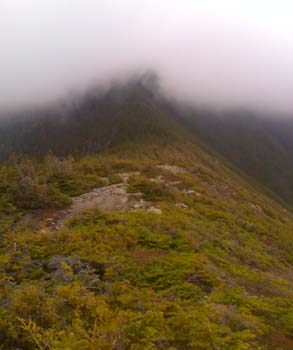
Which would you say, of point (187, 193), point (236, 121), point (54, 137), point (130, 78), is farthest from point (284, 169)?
point (187, 193)

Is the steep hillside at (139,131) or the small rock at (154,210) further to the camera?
the steep hillside at (139,131)

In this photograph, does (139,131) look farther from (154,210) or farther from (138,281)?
(138,281)

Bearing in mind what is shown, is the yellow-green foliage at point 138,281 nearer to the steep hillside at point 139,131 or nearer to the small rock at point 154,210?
the small rock at point 154,210

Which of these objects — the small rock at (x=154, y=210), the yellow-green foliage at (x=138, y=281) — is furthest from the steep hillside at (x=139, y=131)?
the yellow-green foliage at (x=138, y=281)

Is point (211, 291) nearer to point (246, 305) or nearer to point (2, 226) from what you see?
point (246, 305)

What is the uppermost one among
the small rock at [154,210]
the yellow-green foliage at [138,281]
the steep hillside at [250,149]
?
the yellow-green foliage at [138,281]

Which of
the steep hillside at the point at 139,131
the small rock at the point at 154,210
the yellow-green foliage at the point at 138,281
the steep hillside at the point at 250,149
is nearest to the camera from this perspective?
the yellow-green foliage at the point at 138,281

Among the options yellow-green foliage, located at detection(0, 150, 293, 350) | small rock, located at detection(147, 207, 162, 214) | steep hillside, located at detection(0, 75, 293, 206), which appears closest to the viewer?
yellow-green foliage, located at detection(0, 150, 293, 350)

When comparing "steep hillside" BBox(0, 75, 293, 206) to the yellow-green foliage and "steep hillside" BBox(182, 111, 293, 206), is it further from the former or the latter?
the yellow-green foliage

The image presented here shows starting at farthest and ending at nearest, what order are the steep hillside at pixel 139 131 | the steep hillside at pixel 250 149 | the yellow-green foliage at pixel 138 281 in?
1. the steep hillside at pixel 250 149
2. the steep hillside at pixel 139 131
3. the yellow-green foliage at pixel 138 281

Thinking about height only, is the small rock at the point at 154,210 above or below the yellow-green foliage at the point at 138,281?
below

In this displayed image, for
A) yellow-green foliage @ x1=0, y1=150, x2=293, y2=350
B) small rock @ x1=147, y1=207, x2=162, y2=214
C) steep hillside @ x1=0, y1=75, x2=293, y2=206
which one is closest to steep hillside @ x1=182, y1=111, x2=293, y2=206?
steep hillside @ x1=0, y1=75, x2=293, y2=206
